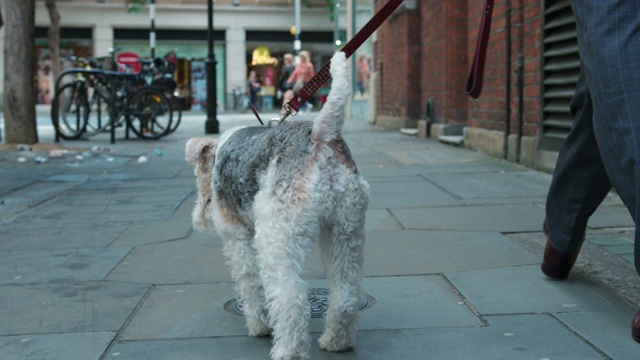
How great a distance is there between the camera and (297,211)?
9.40 feet

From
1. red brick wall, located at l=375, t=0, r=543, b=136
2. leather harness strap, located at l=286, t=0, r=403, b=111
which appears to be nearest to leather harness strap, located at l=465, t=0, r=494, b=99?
leather harness strap, located at l=286, t=0, r=403, b=111

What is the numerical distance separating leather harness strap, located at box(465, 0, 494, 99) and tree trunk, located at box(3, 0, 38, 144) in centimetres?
941

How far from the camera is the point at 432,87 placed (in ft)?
47.2

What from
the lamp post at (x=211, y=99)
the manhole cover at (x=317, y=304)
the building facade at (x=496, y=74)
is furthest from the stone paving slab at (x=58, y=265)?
the lamp post at (x=211, y=99)

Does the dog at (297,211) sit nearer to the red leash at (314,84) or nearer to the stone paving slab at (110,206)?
the red leash at (314,84)

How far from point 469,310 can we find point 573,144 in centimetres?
91

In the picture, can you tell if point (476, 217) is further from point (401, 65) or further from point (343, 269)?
point (401, 65)

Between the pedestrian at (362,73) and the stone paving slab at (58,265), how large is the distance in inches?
760

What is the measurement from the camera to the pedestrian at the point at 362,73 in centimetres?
2402

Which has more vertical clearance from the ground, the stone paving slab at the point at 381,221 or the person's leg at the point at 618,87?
the person's leg at the point at 618,87

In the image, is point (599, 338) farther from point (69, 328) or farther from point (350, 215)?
point (69, 328)

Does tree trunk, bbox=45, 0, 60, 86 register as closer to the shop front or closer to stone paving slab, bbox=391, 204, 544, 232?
the shop front

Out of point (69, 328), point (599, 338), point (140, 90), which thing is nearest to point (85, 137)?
point (140, 90)

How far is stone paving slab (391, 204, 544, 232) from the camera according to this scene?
5.62m
